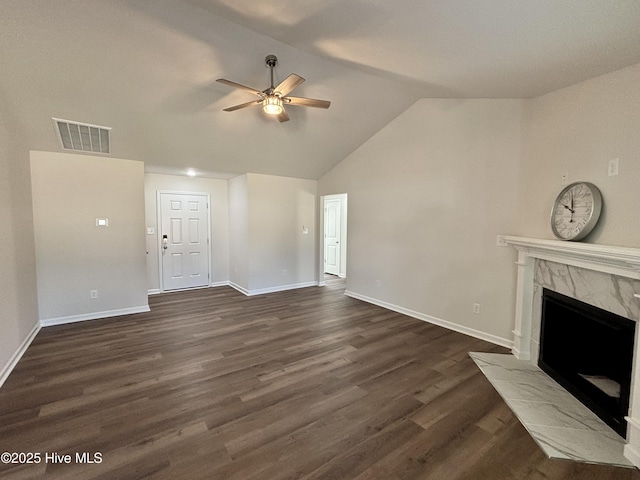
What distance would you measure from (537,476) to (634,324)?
123 centimetres

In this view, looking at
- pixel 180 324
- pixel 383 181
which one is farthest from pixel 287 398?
pixel 383 181

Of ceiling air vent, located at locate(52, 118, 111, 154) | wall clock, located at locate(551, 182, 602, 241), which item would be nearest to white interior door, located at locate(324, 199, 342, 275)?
ceiling air vent, located at locate(52, 118, 111, 154)

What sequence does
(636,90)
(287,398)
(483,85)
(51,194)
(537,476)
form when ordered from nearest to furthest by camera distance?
(537,476)
(636,90)
(287,398)
(483,85)
(51,194)

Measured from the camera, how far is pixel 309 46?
2.65 meters

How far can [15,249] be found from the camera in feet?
9.89

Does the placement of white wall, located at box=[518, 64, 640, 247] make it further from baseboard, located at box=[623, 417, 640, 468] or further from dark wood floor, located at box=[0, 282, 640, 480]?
dark wood floor, located at box=[0, 282, 640, 480]

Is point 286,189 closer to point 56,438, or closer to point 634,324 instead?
point 56,438

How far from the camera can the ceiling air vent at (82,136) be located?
336 cm

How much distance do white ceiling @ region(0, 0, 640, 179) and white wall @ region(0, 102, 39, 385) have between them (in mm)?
261

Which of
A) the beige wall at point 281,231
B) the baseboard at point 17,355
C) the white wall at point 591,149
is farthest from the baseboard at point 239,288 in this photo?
the white wall at point 591,149

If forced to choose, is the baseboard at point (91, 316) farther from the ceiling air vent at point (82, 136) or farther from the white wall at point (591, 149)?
the white wall at point (591, 149)

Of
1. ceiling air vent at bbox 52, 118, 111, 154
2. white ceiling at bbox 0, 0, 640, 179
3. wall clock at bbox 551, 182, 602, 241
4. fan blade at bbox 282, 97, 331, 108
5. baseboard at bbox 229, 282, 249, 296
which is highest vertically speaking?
white ceiling at bbox 0, 0, 640, 179

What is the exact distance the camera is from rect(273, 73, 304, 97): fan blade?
7.52 ft

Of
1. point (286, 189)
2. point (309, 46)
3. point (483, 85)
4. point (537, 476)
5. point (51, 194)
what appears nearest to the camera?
point (537, 476)
